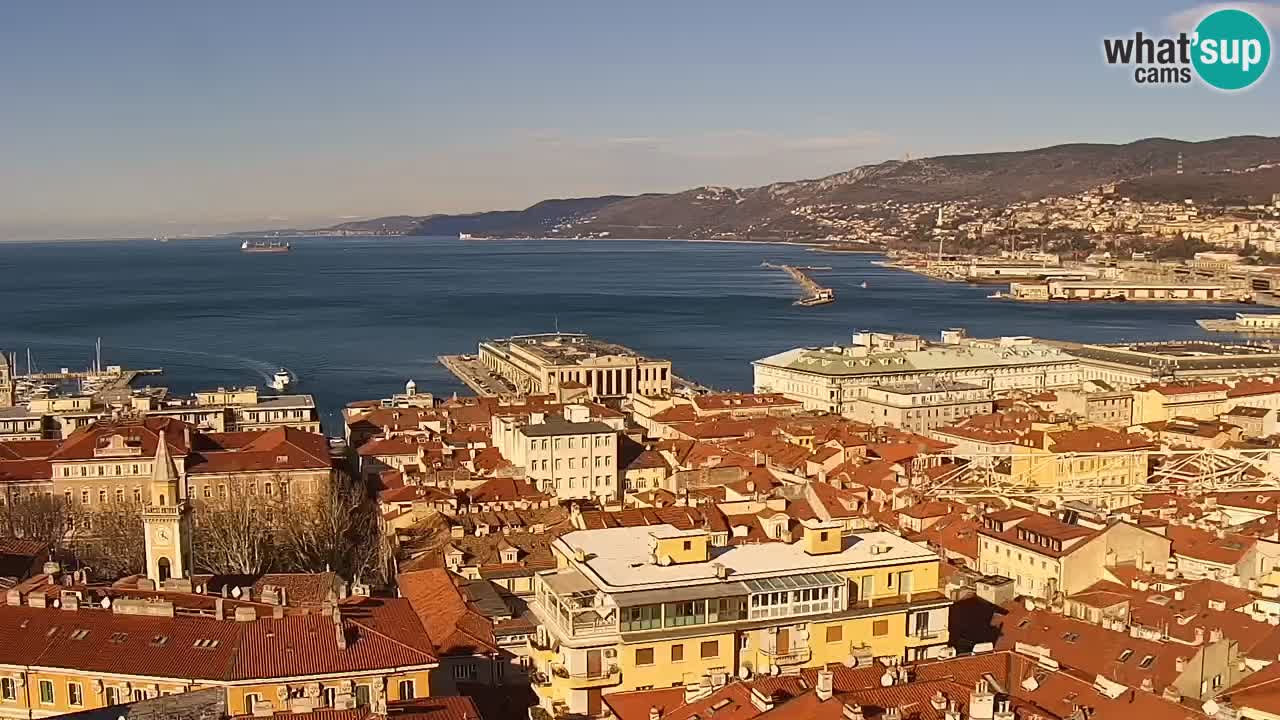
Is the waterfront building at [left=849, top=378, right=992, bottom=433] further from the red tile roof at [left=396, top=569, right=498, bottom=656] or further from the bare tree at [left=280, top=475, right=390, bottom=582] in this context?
the red tile roof at [left=396, top=569, right=498, bottom=656]

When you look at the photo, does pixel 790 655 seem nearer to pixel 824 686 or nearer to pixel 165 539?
pixel 824 686

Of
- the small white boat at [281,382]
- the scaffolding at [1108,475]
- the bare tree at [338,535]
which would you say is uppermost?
the bare tree at [338,535]

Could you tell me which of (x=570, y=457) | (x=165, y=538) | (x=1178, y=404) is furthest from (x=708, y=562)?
(x=1178, y=404)

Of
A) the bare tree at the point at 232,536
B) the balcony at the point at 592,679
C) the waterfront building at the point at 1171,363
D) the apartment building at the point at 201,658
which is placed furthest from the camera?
the waterfront building at the point at 1171,363

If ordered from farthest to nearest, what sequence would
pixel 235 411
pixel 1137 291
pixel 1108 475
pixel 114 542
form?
pixel 1137 291 → pixel 235 411 → pixel 1108 475 → pixel 114 542

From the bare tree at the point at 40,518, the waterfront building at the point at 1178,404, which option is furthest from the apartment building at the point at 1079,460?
the bare tree at the point at 40,518

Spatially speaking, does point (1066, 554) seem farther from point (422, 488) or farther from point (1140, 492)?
point (422, 488)

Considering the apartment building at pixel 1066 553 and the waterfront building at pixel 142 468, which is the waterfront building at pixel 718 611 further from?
the waterfront building at pixel 142 468
